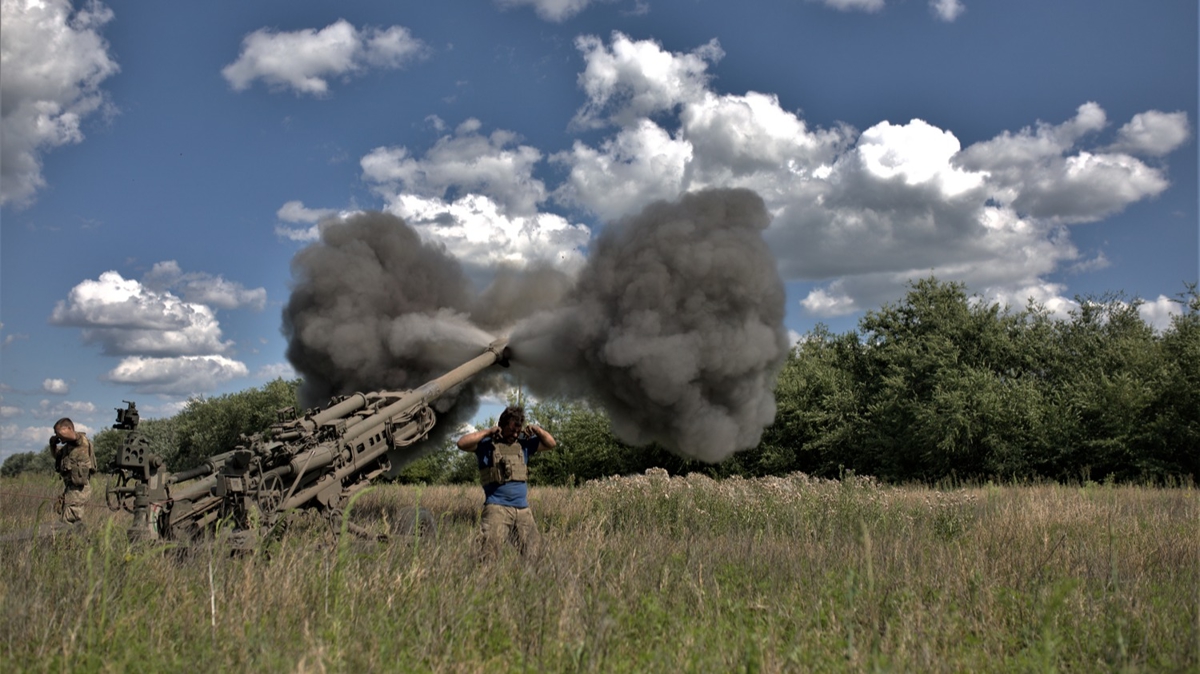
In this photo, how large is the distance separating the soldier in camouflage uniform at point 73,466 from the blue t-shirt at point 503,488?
290 inches

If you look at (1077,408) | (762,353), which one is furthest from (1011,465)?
(762,353)

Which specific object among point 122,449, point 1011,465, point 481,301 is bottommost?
point 1011,465

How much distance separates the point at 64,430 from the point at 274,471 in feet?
18.6

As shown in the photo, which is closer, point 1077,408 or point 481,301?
point 481,301

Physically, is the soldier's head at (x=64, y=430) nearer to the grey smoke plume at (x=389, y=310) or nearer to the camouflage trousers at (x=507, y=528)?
the grey smoke plume at (x=389, y=310)

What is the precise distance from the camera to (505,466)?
872cm

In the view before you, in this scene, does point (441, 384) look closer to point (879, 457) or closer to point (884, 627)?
point (884, 627)

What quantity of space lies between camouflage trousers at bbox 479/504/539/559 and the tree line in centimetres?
1136

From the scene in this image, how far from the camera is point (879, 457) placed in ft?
101

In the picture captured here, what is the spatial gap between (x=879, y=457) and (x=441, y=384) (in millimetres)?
23353

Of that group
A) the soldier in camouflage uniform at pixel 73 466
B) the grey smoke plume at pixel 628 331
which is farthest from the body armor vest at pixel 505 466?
the soldier in camouflage uniform at pixel 73 466

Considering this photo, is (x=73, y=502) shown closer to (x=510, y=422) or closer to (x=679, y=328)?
(x=510, y=422)

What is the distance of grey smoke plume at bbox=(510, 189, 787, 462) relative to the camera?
11805mm

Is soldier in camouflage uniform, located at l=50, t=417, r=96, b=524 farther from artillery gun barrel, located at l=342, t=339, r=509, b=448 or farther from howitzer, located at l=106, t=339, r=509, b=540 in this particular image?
artillery gun barrel, located at l=342, t=339, r=509, b=448
